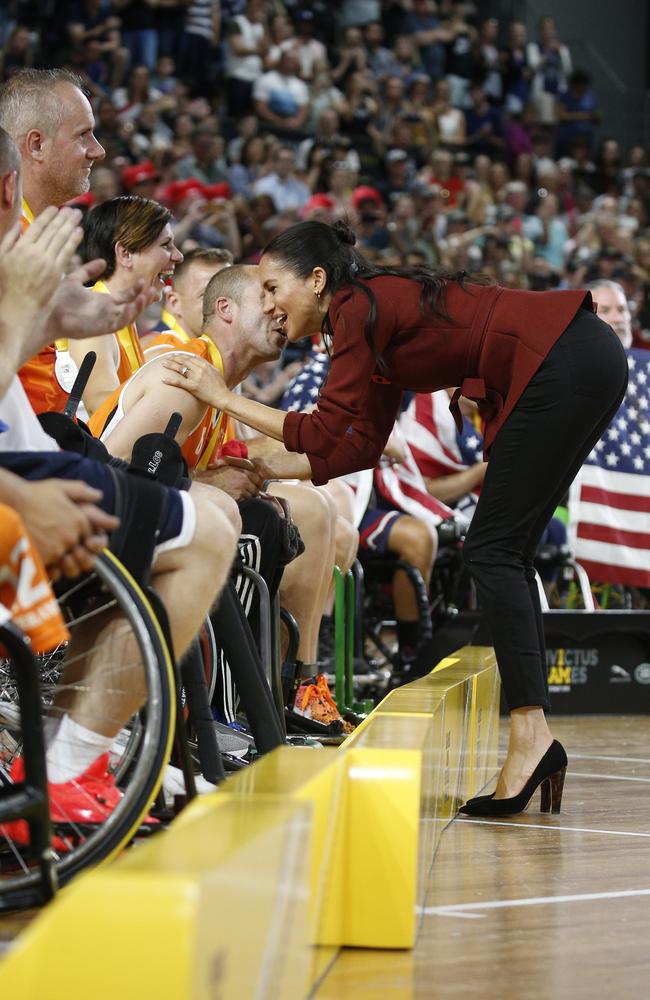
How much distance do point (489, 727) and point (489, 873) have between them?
5.40ft

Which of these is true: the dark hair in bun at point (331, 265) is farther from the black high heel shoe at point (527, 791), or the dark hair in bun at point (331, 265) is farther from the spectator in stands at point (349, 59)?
Result: the spectator in stands at point (349, 59)

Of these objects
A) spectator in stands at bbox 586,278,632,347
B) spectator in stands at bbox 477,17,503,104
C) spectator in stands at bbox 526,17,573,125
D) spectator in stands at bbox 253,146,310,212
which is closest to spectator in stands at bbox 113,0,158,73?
spectator in stands at bbox 253,146,310,212

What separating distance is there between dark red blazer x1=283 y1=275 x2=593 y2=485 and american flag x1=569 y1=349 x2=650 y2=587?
3116 millimetres

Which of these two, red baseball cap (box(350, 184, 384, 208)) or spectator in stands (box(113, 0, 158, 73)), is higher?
spectator in stands (box(113, 0, 158, 73))

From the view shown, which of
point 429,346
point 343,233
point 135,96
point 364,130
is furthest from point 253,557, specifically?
point 364,130

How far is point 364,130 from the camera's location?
1320 centimetres

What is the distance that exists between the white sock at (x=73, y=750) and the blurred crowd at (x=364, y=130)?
238 inches

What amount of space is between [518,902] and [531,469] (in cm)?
115

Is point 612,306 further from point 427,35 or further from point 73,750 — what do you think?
point 427,35

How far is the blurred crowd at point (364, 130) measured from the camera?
33.4ft

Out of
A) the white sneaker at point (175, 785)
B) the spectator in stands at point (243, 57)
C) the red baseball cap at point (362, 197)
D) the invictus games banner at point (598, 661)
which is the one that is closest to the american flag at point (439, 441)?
the invictus games banner at point (598, 661)

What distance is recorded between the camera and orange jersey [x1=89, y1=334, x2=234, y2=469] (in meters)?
3.48

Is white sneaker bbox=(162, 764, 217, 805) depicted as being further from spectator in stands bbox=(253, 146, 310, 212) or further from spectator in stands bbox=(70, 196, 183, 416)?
spectator in stands bbox=(253, 146, 310, 212)

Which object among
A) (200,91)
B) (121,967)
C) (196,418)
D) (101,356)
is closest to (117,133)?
(200,91)
